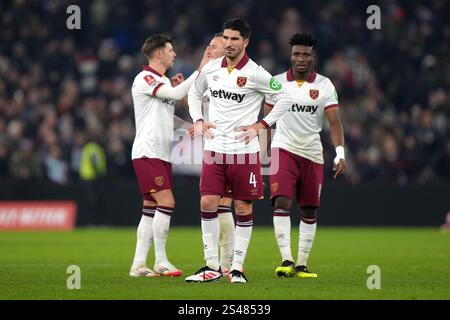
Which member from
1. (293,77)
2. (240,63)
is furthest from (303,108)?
(240,63)

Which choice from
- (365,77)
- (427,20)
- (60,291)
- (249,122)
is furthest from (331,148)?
(60,291)

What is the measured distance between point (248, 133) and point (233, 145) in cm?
24

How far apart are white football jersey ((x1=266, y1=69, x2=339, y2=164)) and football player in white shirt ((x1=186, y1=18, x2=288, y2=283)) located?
43.1 inches

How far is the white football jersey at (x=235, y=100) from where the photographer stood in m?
11.3

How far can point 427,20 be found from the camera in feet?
90.2

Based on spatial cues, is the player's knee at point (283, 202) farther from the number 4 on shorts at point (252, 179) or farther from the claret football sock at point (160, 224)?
the claret football sock at point (160, 224)

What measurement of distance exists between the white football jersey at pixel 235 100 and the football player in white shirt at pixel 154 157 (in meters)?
0.69

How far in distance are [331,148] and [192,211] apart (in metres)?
3.40

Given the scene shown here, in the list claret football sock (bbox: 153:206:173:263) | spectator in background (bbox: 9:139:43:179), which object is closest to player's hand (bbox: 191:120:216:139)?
claret football sock (bbox: 153:206:173:263)

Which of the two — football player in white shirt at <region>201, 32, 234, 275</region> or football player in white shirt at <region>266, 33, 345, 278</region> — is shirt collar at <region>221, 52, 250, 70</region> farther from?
football player in white shirt at <region>266, 33, 345, 278</region>

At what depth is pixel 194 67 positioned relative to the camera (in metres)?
26.1

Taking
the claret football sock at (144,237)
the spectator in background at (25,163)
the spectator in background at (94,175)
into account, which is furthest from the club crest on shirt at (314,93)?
the spectator in background at (25,163)

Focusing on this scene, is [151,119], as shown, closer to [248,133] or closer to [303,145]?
[248,133]

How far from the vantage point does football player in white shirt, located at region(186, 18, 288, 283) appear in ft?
37.0
